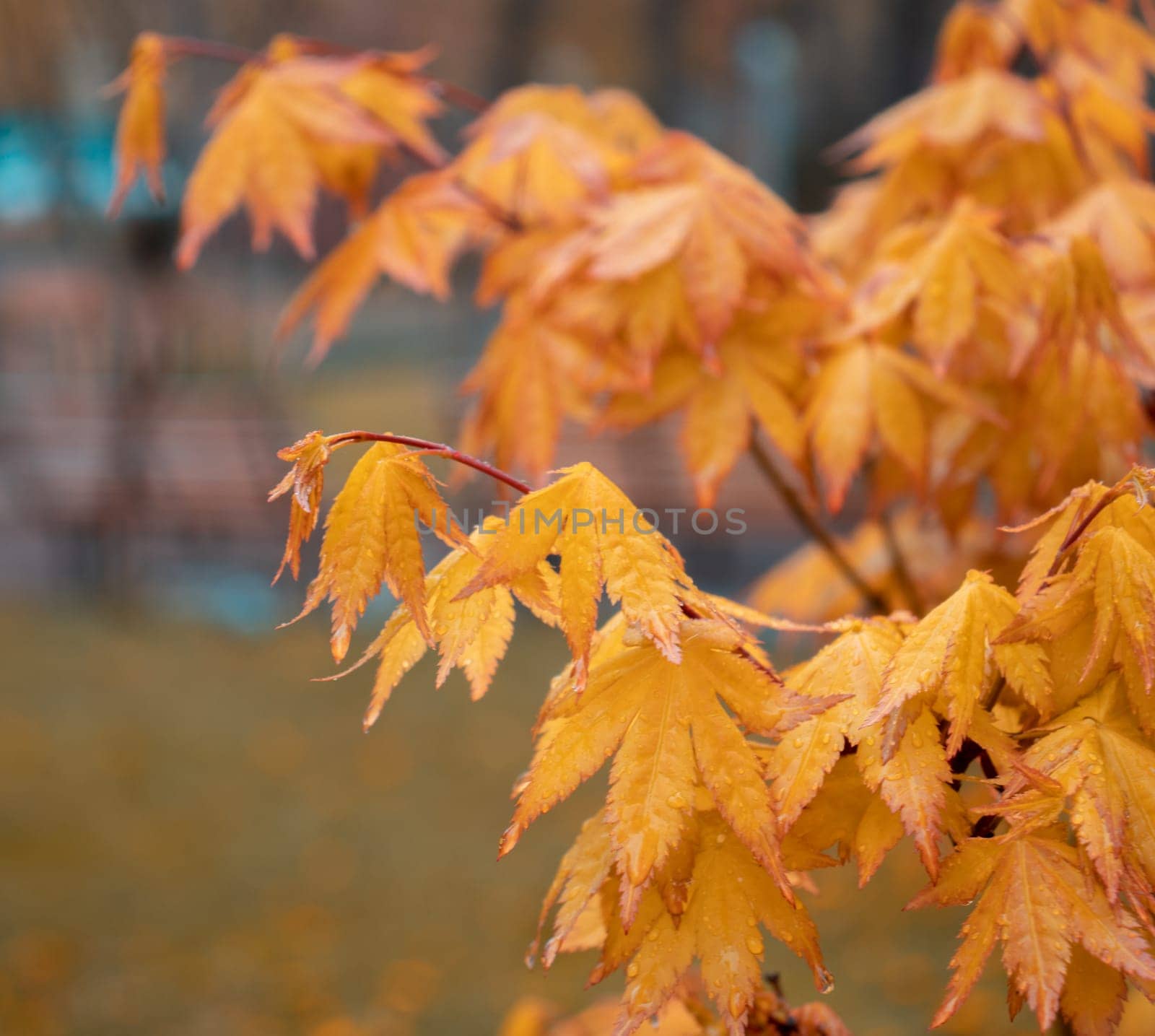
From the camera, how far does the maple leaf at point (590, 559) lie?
49 centimetres

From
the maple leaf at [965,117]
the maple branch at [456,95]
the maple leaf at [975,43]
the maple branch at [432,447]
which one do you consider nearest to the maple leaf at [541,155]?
the maple branch at [456,95]

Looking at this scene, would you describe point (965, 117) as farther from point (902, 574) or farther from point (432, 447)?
point (432, 447)

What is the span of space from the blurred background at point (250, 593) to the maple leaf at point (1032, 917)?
A: 45.5 inches

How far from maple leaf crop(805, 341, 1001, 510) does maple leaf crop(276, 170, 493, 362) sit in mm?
386

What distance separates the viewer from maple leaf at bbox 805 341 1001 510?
0.88 metres

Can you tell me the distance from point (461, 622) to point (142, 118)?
2.54 ft

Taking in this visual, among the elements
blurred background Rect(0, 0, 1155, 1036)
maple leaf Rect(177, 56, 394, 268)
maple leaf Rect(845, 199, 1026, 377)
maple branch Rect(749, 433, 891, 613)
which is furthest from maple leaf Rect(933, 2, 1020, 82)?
blurred background Rect(0, 0, 1155, 1036)

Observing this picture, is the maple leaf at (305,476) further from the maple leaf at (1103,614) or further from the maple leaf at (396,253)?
the maple leaf at (396,253)

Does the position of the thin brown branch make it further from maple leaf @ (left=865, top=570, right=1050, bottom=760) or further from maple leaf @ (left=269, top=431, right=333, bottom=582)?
maple leaf @ (left=269, top=431, right=333, bottom=582)

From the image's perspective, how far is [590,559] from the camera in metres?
0.50

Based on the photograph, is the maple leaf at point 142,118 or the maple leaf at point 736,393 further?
the maple leaf at point 142,118

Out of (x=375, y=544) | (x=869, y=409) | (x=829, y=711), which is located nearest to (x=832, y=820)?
(x=829, y=711)

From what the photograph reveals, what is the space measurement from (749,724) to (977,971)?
148mm

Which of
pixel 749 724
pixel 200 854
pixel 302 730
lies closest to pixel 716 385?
pixel 749 724
